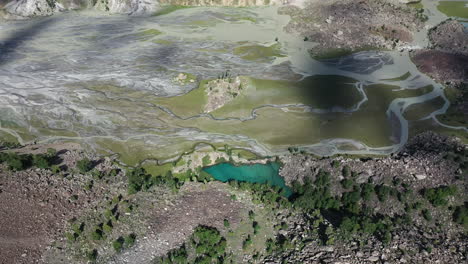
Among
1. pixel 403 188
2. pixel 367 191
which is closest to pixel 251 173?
pixel 367 191

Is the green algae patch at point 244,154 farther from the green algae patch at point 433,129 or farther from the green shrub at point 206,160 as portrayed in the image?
the green algae patch at point 433,129

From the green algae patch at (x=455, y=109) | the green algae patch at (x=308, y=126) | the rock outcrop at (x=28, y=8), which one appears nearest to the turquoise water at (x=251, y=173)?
the green algae patch at (x=308, y=126)

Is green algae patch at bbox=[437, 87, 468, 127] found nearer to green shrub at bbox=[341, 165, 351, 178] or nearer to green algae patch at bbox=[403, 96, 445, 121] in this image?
green algae patch at bbox=[403, 96, 445, 121]

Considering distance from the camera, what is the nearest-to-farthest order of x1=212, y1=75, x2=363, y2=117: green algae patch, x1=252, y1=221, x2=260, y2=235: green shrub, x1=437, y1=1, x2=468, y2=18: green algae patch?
x1=252, y1=221, x2=260, y2=235: green shrub
x1=212, y1=75, x2=363, y2=117: green algae patch
x1=437, y1=1, x2=468, y2=18: green algae patch

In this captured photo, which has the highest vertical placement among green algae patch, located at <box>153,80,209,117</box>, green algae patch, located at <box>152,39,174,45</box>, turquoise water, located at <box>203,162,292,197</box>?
green algae patch, located at <box>152,39,174,45</box>

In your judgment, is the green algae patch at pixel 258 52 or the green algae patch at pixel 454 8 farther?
the green algae patch at pixel 454 8

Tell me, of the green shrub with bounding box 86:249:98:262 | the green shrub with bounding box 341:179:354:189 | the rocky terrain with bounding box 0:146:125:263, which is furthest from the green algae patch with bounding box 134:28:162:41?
the green shrub with bounding box 341:179:354:189

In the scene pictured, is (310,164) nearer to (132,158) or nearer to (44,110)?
(132,158)
